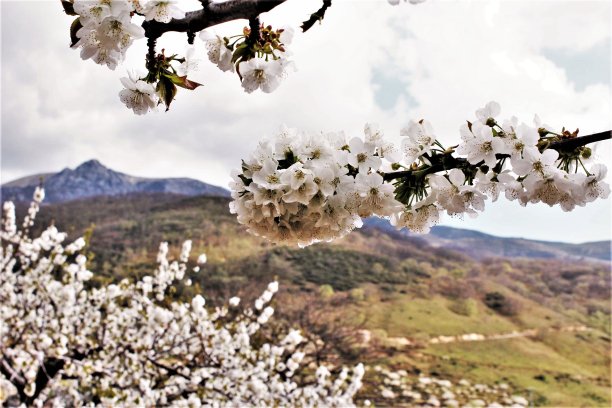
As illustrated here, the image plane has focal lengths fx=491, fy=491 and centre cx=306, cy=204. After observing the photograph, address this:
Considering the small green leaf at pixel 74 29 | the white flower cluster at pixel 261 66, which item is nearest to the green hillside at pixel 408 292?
the white flower cluster at pixel 261 66

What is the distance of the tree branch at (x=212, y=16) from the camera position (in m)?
0.91

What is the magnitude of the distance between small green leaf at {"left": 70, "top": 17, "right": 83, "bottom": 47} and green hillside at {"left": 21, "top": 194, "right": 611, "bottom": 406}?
318 inches

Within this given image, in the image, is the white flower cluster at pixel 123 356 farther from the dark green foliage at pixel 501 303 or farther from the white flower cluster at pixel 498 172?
the dark green foliage at pixel 501 303

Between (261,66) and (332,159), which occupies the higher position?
(261,66)

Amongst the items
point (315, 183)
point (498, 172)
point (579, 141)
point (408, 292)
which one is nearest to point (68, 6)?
point (315, 183)

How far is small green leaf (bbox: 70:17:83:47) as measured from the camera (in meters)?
0.99

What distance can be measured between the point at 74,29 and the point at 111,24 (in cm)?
9

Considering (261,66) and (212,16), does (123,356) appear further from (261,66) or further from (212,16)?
(212,16)

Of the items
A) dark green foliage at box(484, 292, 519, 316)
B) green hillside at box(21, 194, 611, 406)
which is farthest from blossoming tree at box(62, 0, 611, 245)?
dark green foliage at box(484, 292, 519, 316)

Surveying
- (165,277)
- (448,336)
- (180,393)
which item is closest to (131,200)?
(448,336)

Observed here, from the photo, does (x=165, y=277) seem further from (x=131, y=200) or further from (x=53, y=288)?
(x=131, y=200)

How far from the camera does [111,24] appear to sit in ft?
3.15

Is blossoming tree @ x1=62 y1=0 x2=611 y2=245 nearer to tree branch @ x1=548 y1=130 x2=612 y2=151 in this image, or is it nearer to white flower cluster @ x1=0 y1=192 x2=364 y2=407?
tree branch @ x1=548 y1=130 x2=612 y2=151

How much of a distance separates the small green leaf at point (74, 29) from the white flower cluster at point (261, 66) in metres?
0.26
